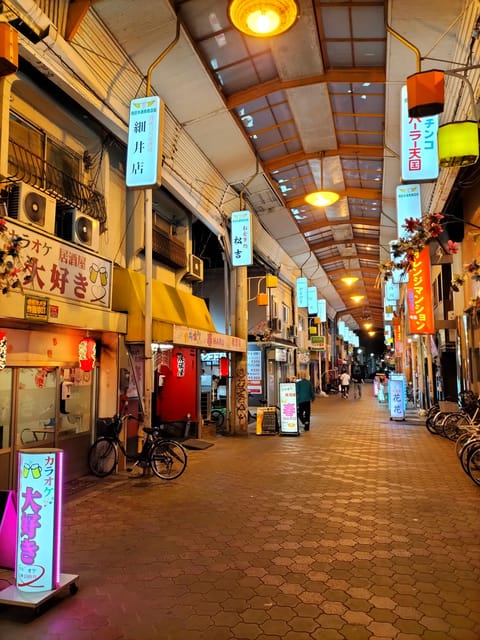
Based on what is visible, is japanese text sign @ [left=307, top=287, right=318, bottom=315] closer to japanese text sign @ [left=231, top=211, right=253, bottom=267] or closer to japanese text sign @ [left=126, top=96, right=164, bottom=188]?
japanese text sign @ [left=231, top=211, right=253, bottom=267]

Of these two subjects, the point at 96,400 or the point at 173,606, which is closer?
the point at 173,606

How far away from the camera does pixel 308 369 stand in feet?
112

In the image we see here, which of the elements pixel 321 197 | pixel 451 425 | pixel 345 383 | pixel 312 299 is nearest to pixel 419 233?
→ pixel 451 425

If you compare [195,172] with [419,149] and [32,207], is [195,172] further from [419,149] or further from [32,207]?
[32,207]

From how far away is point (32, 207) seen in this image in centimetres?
727

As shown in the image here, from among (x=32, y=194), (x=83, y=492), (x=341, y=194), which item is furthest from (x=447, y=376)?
(x=32, y=194)

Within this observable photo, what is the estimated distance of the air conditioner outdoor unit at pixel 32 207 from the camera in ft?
22.9

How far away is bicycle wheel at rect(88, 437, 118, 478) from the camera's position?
915cm

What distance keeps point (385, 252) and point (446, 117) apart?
14.7m

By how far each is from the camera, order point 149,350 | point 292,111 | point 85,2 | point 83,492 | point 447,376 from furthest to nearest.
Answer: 1. point 447,376
2. point 292,111
3. point 149,350
4. point 83,492
5. point 85,2

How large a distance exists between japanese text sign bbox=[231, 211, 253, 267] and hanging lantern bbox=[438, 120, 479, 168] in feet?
25.5

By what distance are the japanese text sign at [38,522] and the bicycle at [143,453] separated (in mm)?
4823

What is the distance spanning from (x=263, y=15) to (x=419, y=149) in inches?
144

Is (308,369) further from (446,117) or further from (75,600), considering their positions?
(75,600)
